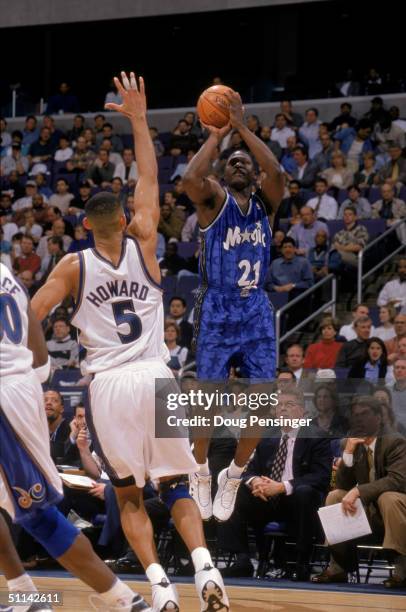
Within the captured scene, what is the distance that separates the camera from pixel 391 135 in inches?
672

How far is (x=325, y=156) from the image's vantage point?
16.7 m

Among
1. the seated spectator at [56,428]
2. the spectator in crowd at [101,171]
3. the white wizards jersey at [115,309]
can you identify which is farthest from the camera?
the spectator in crowd at [101,171]

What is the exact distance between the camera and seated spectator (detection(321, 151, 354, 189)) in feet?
53.0

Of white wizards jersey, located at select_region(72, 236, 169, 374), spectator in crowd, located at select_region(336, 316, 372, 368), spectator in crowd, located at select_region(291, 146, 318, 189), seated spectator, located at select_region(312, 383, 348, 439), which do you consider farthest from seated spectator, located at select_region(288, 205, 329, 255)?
white wizards jersey, located at select_region(72, 236, 169, 374)

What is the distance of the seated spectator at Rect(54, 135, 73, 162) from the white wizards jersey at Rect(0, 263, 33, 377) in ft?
48.8

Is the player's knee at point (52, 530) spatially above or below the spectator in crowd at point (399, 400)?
below

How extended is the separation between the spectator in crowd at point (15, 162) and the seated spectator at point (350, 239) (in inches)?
319

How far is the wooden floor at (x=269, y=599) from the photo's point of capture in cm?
665

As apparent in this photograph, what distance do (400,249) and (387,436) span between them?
6.46 m

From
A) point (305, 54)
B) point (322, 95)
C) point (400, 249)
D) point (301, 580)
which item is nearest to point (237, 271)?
point (301, 580)

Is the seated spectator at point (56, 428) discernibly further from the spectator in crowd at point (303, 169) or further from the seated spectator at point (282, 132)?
the seated spectator at point (282, 132)

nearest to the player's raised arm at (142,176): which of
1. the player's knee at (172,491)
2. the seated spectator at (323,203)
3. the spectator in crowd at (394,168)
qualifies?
the player's knee at (172,491)

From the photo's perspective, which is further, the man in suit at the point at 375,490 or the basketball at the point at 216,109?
the man in suit at the point at 375,490

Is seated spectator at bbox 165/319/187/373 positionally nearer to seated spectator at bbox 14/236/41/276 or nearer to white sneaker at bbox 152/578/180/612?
seated spectator at bbox 14/236/41/276
